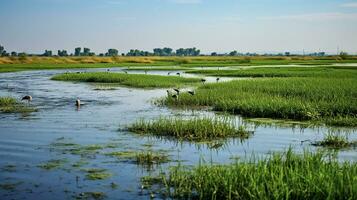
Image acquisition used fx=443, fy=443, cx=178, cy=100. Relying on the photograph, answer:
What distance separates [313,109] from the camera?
17703 millimetres

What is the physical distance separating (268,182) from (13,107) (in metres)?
17.7

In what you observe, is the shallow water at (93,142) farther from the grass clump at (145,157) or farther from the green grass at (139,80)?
the green grass at (139,80)

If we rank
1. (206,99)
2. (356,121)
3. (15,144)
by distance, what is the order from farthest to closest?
(206,99), (356,121), (15,144)

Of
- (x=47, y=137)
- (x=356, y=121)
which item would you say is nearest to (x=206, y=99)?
(x=356, y=121)

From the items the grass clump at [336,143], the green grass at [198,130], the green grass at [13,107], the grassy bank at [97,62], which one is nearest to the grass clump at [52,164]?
the green grass at [198,130]

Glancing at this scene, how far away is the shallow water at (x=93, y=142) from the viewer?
29.9ft

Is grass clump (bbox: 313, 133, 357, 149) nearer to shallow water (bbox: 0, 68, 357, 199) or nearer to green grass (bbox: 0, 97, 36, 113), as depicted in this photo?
shallow water (bbox: 0, 68, 357, 199)

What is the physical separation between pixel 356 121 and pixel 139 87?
22.5 metres

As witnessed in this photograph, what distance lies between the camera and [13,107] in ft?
72.9

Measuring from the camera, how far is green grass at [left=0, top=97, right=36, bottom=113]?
21.1 metres

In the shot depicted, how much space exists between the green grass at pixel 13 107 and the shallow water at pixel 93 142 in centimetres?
78

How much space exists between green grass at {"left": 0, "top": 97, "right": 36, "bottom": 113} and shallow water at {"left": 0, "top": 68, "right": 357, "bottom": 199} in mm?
780

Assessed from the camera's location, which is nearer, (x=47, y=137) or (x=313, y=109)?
(x=47, y=137)

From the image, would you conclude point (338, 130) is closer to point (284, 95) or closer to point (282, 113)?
point (282, 113)
